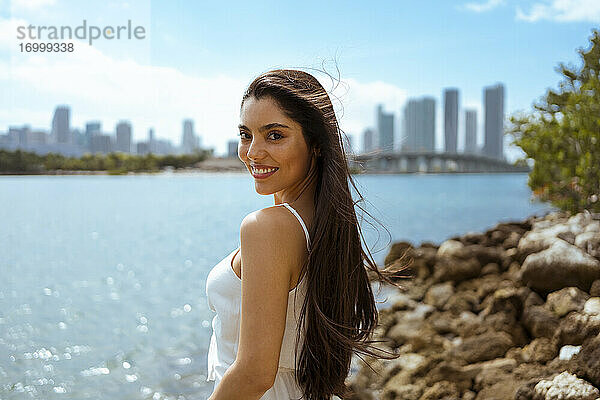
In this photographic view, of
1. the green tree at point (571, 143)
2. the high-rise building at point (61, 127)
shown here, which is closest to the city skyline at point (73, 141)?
the high-rise building at point (61, 127)

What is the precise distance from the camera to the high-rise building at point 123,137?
168ft

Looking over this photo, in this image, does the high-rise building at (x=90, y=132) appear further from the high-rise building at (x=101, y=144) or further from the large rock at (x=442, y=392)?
the large rock at (x=442, y=392)

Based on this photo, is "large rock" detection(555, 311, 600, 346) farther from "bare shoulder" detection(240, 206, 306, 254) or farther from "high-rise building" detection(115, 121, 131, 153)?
"high-rise building" detection(115, 121, 131, 153)

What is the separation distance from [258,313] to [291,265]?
6.2 inches

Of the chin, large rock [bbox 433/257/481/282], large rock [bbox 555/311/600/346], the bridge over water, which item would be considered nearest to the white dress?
the chin

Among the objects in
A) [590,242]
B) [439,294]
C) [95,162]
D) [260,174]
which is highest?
[260,174]

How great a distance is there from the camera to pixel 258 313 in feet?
5.16

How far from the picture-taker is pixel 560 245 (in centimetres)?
655

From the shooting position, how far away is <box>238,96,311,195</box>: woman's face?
5.68 feet

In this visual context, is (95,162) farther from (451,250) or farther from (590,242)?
(590,242)

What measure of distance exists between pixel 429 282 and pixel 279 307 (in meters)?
8.27

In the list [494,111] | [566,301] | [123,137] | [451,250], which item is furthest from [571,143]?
[494,111]

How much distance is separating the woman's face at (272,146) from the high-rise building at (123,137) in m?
50.5

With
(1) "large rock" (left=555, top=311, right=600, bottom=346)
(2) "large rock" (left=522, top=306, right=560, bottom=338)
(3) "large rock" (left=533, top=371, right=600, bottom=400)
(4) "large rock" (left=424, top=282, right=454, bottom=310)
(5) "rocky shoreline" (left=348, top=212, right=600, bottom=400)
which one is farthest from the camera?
(4) "large rock" (left=424, top=282, right=454, bottom=310)
